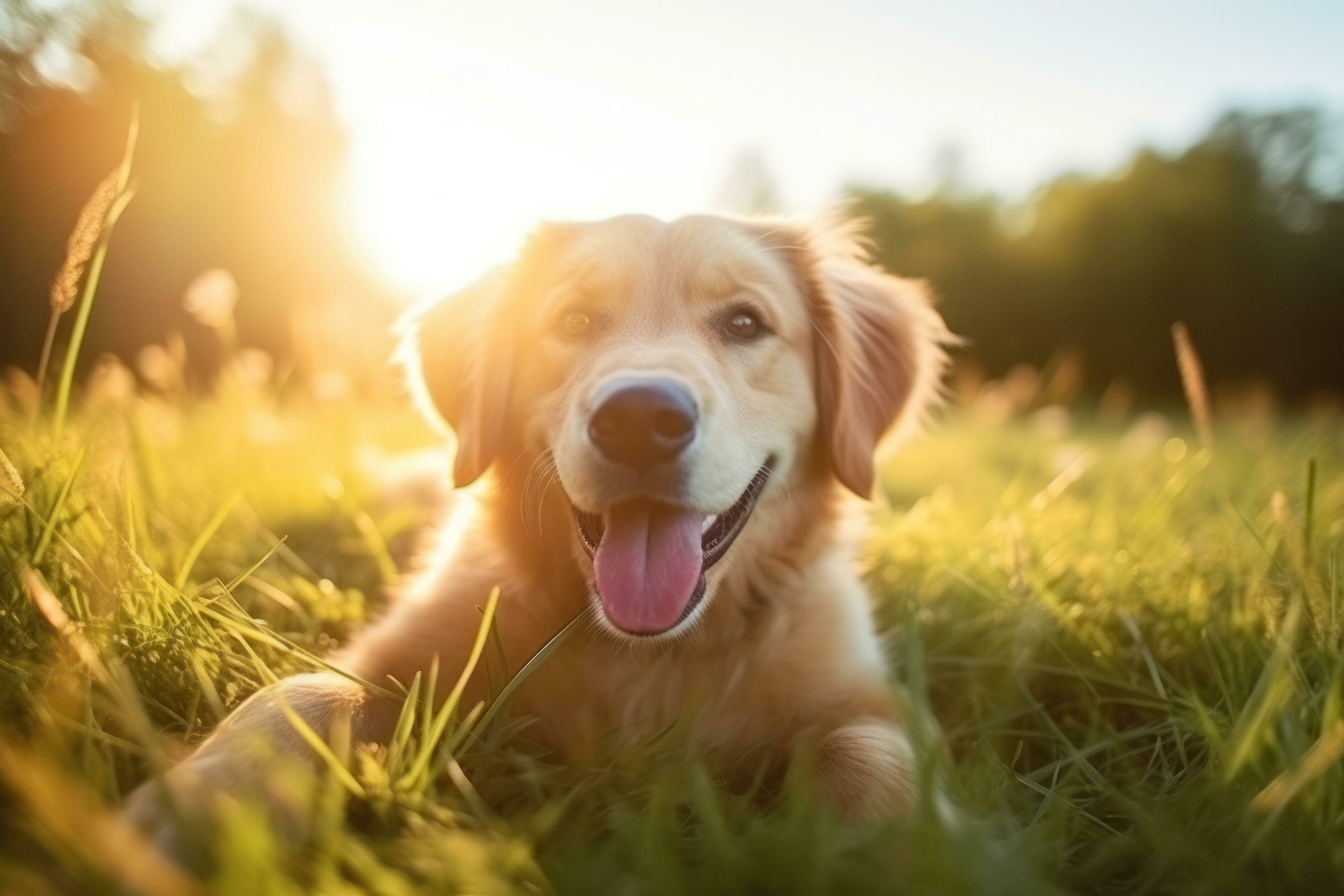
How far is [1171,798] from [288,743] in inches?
58.1

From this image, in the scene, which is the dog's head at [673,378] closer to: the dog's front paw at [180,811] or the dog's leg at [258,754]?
the dog's leg at [258,754]

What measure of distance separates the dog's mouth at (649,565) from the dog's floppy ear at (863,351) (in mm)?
632

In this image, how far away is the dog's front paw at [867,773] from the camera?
4.70 feet

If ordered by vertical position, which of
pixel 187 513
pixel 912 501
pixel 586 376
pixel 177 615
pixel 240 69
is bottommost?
pixel 912 501

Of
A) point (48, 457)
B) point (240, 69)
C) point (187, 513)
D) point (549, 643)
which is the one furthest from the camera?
point (240, 69)

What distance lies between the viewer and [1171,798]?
1.34m

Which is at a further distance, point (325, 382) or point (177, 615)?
point (325, 382)

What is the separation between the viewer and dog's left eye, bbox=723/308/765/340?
236 centimetres

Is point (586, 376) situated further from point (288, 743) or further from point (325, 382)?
point (325, 382)

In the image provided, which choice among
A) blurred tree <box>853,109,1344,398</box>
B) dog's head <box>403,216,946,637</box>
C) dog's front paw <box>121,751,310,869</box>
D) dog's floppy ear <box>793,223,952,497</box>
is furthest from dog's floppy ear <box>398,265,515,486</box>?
blurred tree <box>853,109,1344,398</box>

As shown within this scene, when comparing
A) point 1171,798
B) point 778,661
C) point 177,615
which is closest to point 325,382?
point 177,615

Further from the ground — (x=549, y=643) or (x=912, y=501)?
(x=549, y=643)

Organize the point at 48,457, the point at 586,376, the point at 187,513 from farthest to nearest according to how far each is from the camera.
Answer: the point at 187,513, the point at 586,376, the point at 48,457

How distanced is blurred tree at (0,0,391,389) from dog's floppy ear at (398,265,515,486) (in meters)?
0.90
